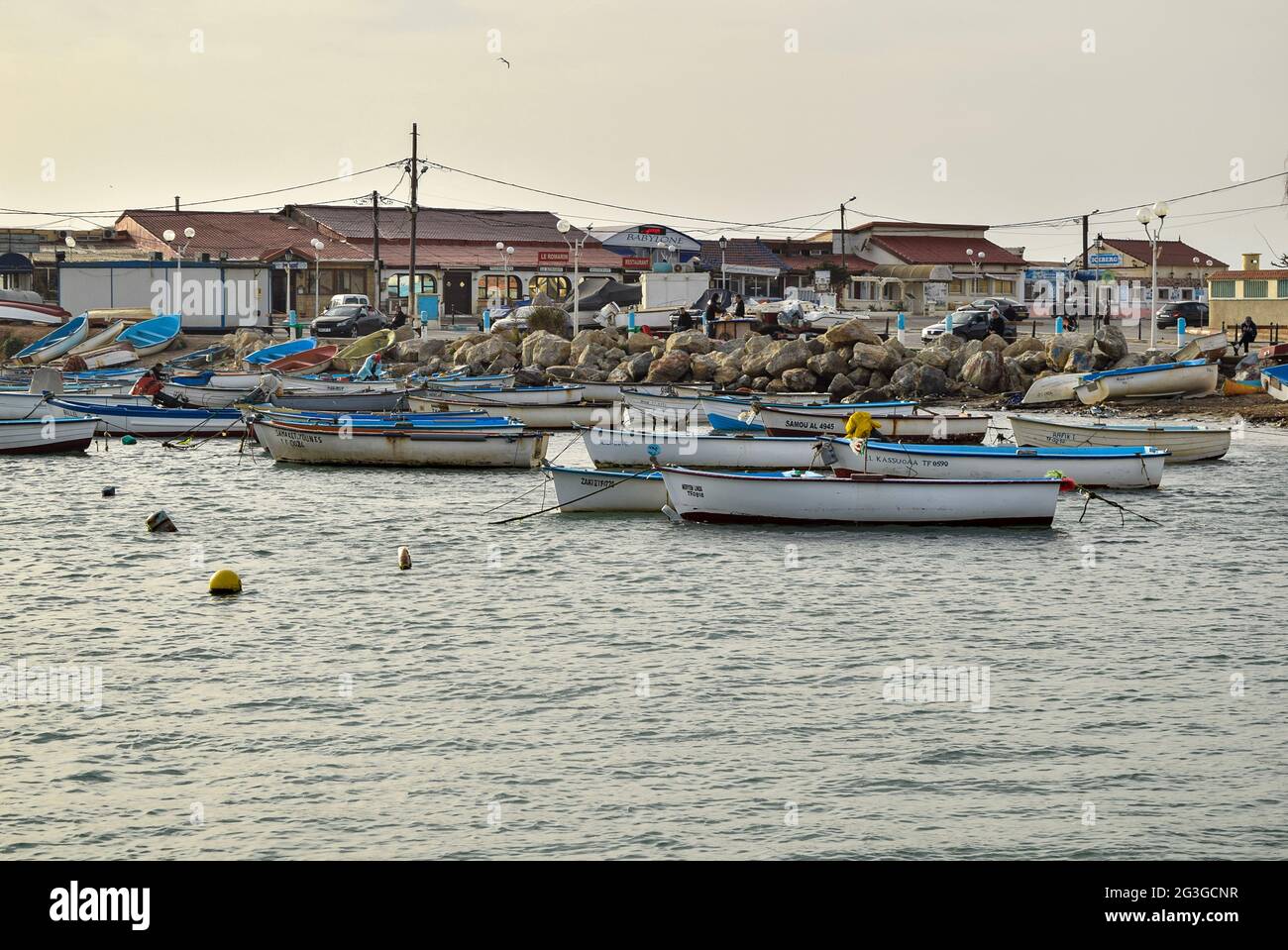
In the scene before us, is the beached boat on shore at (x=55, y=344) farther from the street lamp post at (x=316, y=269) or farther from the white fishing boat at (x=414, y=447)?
the white fishing boat at (x=414, y=447)

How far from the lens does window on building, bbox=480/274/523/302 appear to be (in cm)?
9044

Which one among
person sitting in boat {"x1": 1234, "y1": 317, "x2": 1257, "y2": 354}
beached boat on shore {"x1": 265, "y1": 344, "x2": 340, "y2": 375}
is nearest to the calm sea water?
person sitting in boat {"x1": 1234, "y1": 317, "x2": 1257, "y2": 354}

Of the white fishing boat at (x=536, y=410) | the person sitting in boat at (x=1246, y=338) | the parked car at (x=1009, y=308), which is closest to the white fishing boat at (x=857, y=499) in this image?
the white fishing boat at (x=536, y=410)

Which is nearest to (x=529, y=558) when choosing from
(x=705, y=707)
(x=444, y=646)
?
(x=444, y=646)

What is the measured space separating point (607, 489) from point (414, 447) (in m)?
9.32

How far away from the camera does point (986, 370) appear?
57.4m

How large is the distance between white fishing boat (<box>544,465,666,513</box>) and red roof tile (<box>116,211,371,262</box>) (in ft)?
183

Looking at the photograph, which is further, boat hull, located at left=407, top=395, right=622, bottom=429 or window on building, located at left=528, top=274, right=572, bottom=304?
window on building, located at left=528, top=274, right=572, bottom=304

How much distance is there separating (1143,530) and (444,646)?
1562 cm

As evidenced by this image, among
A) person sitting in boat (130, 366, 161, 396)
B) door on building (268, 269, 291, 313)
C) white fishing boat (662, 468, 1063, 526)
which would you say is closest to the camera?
white fishing boat (662, 468, 1063, 526)

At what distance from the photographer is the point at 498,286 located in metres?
90.8

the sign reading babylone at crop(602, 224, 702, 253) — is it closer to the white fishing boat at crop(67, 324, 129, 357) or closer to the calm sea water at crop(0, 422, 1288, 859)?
the white fishing boat at crop(67, 324, 129, 357)

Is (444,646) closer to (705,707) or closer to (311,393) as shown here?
(705,707)

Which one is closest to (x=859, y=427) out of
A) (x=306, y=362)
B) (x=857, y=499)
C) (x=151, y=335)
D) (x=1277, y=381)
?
(x=857, y=499)
